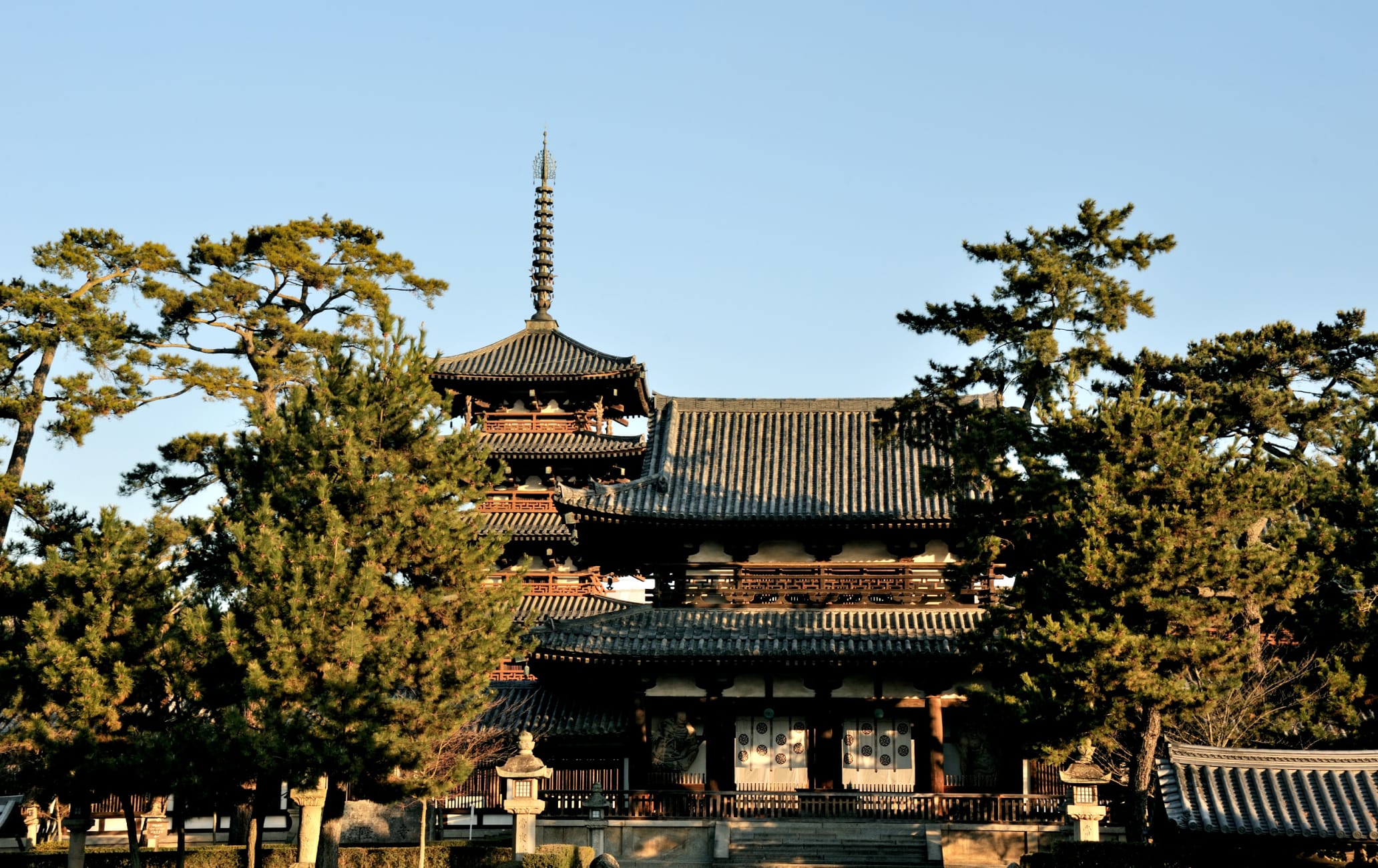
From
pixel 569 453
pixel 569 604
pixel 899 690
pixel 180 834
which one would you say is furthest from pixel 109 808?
pixel 899 690

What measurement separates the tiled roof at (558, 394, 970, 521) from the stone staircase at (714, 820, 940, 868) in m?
7.18

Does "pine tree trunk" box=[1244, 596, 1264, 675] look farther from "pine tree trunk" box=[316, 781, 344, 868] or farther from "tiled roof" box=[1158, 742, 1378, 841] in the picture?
"pine tree trunk" box=[316, 781, 344, 868]

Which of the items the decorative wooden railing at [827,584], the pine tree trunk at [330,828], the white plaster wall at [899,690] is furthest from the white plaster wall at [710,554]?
the pine tree trunk at [330,828]

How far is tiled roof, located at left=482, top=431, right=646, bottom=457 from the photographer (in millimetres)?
43094

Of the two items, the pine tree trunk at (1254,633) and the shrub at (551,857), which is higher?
the pine tree trunk at (1254,633)

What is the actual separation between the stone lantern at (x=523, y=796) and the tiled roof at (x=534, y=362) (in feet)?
62.0

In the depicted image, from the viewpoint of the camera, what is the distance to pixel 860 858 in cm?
2852

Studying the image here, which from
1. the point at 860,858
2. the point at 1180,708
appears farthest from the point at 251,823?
the point at 1180,708

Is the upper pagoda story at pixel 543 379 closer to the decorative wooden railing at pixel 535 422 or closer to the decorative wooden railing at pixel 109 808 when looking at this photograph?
the decorative wooden railing at pixel 535 422

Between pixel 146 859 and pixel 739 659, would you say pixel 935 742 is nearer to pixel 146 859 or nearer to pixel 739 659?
pixel 739 659

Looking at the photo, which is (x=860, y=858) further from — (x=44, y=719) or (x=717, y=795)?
(x=44, y=719)

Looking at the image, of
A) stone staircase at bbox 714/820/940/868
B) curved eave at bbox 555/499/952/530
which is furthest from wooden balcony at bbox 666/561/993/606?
stone staircase at bbox 714/820/940/868

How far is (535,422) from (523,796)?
20.4m

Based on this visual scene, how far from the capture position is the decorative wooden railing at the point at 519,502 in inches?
1730
